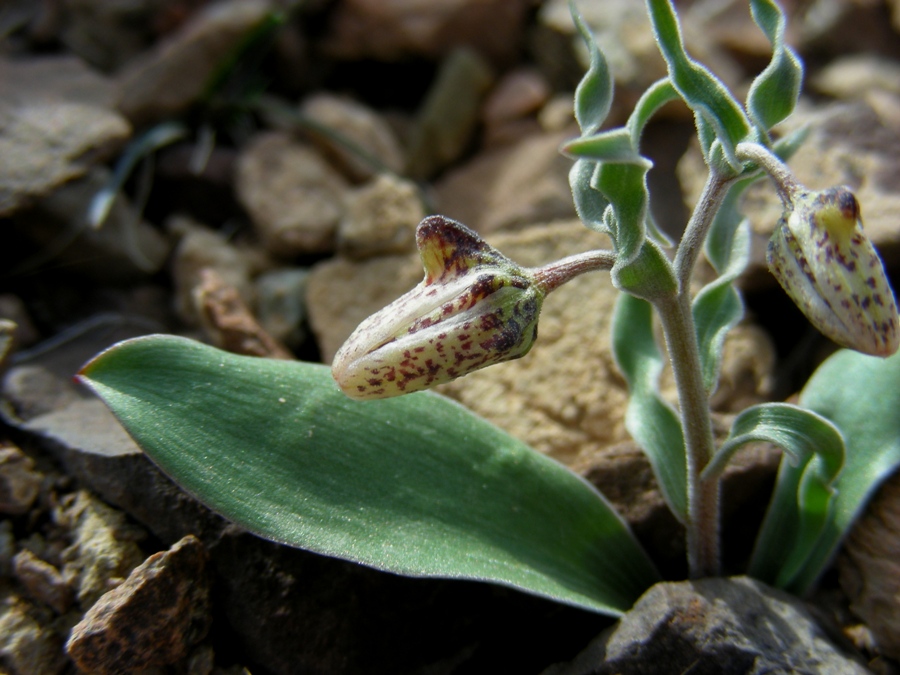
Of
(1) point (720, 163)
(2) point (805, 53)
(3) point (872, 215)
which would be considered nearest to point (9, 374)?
(1) point (720, 163)

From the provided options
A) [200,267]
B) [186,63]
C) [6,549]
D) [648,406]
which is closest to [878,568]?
[648,406]

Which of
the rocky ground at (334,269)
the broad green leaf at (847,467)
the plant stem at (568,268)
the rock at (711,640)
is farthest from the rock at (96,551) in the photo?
the broad green leaf at (847,467)

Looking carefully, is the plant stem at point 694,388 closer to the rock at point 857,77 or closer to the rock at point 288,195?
the rock at point 288,195

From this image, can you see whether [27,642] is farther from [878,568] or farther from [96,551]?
[878,568]

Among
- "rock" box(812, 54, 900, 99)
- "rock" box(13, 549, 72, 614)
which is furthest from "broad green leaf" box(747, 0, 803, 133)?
"rock" box(812, 54, 900, 99)

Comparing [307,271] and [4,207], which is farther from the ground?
[4,207]

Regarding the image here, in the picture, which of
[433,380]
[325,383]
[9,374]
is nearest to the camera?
[433,380]

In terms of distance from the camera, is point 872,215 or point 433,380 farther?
point 872,215

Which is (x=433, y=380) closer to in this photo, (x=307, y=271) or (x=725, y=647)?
(x=725, y=647)
